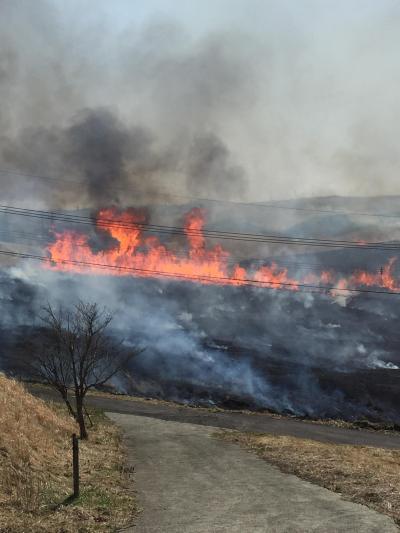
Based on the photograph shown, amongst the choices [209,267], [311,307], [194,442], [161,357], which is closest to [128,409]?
[194,442]

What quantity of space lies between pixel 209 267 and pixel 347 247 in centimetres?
2410

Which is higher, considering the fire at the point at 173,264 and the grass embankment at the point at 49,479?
the fire at the point at 173,264

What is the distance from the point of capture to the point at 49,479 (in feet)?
35.8

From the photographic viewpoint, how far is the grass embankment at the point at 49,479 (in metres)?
8.63

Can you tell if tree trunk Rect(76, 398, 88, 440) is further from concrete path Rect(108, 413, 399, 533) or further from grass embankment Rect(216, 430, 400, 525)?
grass embankment Rect(216, 430, 400, 525)

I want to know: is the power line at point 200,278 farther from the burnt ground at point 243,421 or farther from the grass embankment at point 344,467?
the grass embankment at point 344,467

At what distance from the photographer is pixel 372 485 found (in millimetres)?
12180

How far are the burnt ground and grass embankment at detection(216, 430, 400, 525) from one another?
320cm

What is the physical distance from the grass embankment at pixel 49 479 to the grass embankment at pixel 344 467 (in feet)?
16.7

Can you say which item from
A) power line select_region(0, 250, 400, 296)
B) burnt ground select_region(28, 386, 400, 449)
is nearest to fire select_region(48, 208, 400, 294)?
power line select_region(0, 250, 400, 296)

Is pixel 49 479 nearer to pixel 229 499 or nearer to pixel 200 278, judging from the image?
pixel 229 499

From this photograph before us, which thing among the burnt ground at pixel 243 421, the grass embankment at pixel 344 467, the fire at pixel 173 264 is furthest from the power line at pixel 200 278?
the grass embankment at pixel 344 467

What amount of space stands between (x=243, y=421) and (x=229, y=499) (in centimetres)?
1694

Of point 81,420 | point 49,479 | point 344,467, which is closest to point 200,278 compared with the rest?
point 81,420
